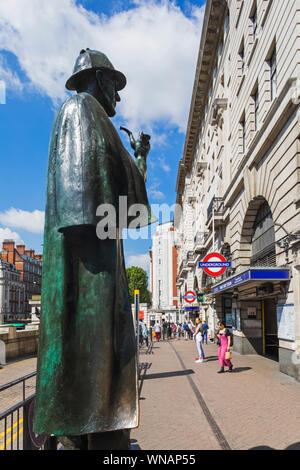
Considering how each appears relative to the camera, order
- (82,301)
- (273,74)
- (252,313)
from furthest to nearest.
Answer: (252,313) → (273,74) → (82,301)

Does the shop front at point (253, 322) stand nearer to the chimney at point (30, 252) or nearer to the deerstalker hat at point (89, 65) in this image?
the deerstalker hat at point (89, 65)

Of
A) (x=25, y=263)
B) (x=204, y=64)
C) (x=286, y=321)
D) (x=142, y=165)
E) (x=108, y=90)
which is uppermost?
(x=204, y=64)

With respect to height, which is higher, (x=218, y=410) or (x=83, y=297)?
(x=83, y=297)

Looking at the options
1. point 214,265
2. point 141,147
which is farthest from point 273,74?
point 141,147

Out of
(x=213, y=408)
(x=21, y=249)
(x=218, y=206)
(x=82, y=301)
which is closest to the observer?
(x=82, y=301)

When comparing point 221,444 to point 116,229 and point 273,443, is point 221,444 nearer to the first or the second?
point 273,443

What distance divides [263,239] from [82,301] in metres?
17.5

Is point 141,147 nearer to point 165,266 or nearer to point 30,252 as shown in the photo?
point 165,266

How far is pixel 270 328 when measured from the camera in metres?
21.0

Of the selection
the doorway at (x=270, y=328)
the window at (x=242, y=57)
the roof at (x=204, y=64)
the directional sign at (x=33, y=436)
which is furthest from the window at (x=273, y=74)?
the directional sign at (x=33, y=436)

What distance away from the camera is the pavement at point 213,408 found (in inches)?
237

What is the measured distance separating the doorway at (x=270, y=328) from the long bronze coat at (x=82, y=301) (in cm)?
1945

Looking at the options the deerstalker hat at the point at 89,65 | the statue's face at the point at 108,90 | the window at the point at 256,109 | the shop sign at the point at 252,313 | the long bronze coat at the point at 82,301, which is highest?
the window at the point at 256,109

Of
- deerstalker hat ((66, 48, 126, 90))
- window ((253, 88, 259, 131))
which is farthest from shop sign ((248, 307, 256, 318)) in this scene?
deerstalker hat ((66, 48, 126, 90))
